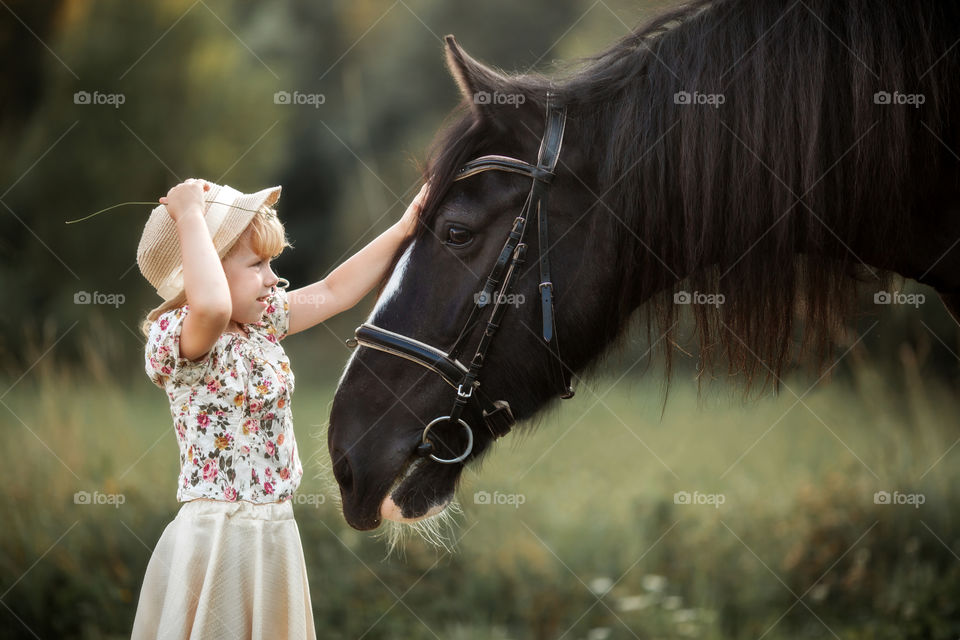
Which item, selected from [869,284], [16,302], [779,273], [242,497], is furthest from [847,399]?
[16,302]

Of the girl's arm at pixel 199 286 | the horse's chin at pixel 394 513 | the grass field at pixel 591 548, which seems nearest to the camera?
the girl's arm at pixel 199 286

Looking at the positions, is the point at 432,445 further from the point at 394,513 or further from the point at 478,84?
the point at 478,84

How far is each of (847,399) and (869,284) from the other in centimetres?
310

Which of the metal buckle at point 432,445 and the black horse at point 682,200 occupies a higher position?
the black horse at point 682,200

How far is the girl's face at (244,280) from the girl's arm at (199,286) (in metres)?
0.10

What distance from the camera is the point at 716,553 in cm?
405

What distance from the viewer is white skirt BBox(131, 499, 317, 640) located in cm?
188

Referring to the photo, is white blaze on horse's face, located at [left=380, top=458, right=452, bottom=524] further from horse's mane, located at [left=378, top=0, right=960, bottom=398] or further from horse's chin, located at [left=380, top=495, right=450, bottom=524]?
horse's mane, located at [left=378, top=0, right=960, bottom=398]

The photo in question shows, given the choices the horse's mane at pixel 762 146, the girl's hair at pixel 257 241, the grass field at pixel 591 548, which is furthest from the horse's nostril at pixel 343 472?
the grass field at pixel 591 548

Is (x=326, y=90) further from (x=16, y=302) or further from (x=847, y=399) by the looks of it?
(x=847, y=399)

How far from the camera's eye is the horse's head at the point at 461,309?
6.92 feet

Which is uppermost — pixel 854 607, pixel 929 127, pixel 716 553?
pixel 929 127

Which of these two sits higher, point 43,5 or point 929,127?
point 43,5

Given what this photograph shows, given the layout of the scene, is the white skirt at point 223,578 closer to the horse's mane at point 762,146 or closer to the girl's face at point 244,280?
the girl's face at point 244,280
